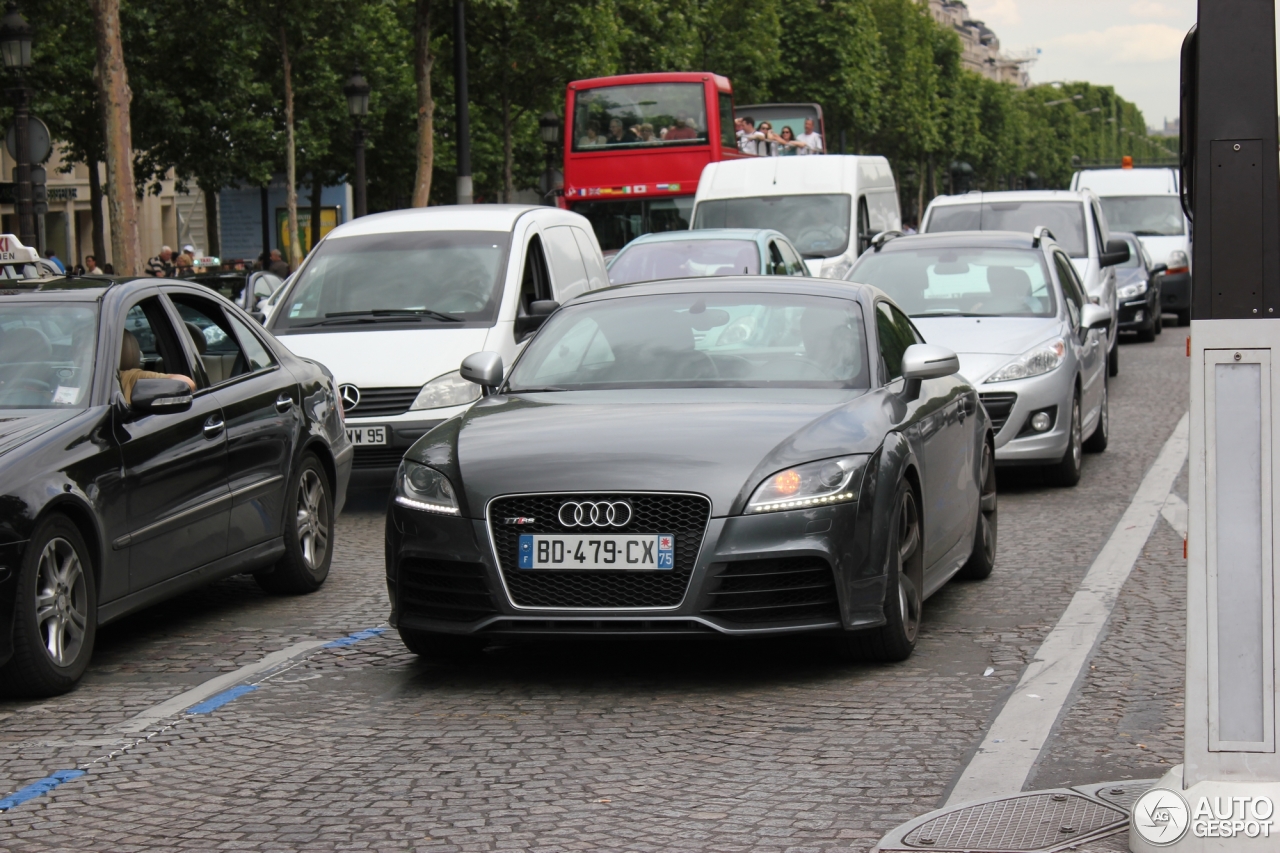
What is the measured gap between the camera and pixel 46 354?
23.9ft

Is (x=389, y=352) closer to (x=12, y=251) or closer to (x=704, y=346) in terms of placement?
(x=12, y=251)

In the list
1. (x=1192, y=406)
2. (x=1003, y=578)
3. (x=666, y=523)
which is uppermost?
(x=1192, y=406)

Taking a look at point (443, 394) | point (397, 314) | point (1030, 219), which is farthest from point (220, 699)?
point (1030, 219)

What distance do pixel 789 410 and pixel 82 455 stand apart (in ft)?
8.04

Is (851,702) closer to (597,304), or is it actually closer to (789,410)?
(789,410)

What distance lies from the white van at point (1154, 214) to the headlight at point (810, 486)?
971 inches

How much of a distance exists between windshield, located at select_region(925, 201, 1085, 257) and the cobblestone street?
11.8 m

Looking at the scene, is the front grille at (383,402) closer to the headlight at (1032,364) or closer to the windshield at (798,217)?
the headlight at (1032,364)

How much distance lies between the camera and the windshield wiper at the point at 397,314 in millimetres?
12289

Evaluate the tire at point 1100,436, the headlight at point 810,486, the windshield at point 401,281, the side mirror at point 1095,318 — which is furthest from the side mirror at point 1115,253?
the headlight at point 810,486

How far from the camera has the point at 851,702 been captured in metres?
6.12

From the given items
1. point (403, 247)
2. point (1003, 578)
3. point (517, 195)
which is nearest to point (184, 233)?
point (517, 195)

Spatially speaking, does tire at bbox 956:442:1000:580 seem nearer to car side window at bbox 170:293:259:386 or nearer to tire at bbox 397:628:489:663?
tire at bbox 397:628:489:663

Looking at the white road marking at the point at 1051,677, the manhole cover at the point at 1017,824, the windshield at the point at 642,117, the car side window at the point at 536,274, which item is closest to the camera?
the manhole cover at the point at 1017,824
